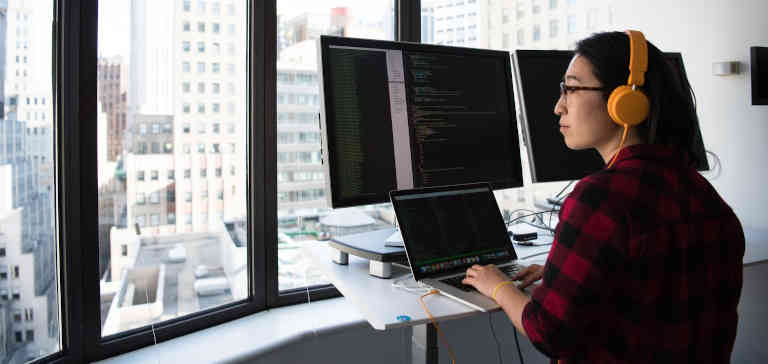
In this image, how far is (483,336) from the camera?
221 centimetres

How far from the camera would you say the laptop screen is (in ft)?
4.14

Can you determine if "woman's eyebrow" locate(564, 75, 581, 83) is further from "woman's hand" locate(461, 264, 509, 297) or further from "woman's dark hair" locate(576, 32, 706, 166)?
"woman's hand" locate(461, 264, 509, 297)

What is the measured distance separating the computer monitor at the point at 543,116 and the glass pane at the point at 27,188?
1.37m

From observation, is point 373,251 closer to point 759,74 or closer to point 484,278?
point 484,278

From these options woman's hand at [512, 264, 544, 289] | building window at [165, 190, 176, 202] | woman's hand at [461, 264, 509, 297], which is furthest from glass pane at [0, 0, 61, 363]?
woman's hand at [512, 264, 544, 289]

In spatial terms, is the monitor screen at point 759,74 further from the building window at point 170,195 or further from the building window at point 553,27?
the building window at point 170,195

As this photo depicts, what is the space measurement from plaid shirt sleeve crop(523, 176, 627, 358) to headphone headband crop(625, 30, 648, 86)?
0.71 feet

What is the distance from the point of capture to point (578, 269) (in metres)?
0.86

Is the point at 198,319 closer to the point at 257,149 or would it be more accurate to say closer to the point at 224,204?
the point at 224,204

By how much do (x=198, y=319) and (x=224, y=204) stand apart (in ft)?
1.33

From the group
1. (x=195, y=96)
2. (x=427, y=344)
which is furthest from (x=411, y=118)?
(x=195, y=96)

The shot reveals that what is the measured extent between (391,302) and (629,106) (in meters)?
0.61

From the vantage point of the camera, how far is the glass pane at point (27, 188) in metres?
1.40

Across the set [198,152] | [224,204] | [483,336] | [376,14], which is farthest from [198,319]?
[376,14]
